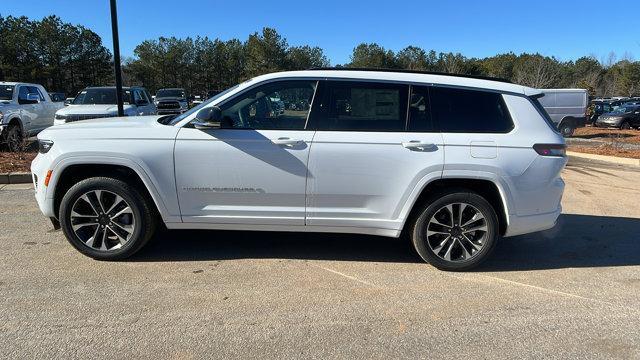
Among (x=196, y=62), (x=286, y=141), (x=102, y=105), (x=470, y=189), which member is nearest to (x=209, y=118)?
(x=286, y=141)

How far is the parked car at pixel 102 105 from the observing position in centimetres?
1163

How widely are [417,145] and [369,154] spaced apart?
44cm

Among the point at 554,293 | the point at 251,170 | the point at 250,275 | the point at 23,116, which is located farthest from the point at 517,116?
the point at 23,116

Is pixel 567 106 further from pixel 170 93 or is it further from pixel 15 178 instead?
pixel 170 93

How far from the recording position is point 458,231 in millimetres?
4543

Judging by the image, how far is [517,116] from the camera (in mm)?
4469

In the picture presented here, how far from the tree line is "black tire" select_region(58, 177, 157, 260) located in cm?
4179

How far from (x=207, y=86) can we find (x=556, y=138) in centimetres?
6810

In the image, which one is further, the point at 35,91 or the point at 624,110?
the point at 624,110

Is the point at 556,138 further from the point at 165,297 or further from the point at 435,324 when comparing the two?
the point at 165,297

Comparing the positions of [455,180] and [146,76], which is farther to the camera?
[146,76]

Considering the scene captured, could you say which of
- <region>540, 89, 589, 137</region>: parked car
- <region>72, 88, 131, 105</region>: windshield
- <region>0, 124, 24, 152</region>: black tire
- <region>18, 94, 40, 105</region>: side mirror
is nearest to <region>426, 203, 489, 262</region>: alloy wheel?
<region>0, 124, 24, 152</region>: black tire

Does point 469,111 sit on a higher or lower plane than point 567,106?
lower

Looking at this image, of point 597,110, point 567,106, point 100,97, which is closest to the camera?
point 100,97
